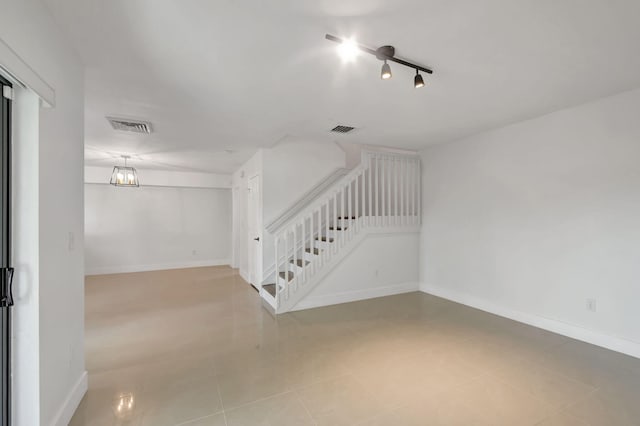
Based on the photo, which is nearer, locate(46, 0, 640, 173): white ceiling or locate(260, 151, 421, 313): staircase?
locate(46, 0, 640, 173): white ceiling

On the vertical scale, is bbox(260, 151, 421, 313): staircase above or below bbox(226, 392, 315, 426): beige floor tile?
above

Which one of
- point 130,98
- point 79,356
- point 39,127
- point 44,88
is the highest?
point 130,98

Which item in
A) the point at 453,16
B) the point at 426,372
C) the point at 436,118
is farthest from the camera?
the point at 436,118

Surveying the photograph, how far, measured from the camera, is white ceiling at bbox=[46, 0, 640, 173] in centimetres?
171

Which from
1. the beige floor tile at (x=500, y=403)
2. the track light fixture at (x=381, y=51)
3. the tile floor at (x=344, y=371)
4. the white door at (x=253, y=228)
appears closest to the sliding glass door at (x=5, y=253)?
the tile floor at (x=344, y=371)

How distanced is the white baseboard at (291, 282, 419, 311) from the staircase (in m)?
0.14

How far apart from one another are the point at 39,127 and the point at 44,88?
22cm

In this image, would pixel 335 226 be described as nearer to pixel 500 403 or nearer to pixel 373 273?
pixel 373 273

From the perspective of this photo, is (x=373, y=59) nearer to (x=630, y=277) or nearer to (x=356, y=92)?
(x=356, y=92)

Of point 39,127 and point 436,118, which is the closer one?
point 39,127

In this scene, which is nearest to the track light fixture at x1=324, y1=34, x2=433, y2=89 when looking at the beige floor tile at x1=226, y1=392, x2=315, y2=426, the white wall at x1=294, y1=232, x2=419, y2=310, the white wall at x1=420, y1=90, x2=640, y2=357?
the white wall at x1=420, y1=90, x2=640, y2=357

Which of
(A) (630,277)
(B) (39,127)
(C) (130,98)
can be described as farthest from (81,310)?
(A) (630,277)

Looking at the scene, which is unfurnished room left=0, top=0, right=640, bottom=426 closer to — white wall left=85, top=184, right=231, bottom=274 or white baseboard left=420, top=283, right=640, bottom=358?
white baseboard left=420, top=283, right=640, bottom=358

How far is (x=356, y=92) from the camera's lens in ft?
→ 9.32
